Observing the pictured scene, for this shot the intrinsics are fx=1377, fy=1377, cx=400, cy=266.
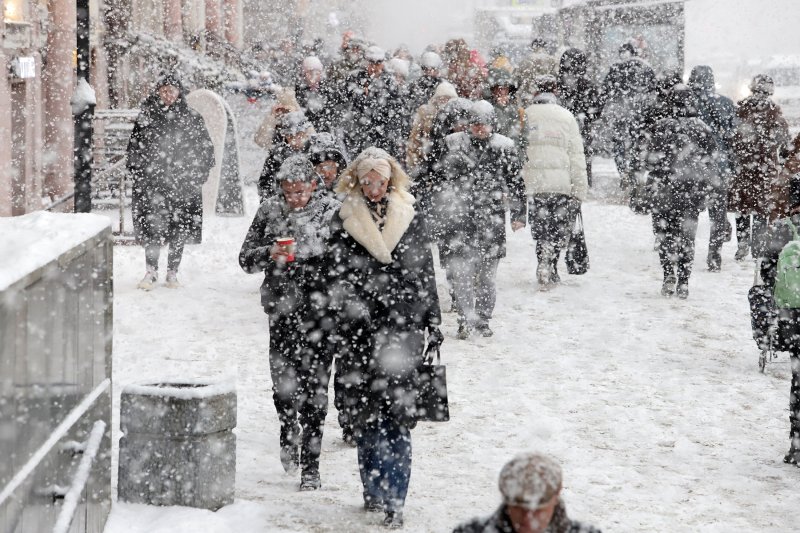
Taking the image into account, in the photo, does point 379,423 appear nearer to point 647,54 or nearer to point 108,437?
point 108,437

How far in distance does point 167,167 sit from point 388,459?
661 centimetres

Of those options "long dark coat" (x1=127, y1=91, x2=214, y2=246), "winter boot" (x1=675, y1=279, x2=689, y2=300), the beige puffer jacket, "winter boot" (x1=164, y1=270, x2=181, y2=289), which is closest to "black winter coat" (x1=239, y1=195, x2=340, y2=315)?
"long dark coat" (x1=127, y1=91, x2=214, y2=246)

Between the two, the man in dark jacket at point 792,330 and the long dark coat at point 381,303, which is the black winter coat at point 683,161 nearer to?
the man in dark jacket at point 792,330

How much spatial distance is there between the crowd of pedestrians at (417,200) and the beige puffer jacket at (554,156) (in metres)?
0.01

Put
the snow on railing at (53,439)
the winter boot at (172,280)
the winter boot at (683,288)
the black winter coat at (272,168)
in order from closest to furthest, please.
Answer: the snow on railing at (53,439) → the black winter coat at (272,168) → the winter boot at (172,280) → the winter boot at (683,288)

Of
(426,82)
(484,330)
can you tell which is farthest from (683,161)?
(426,82)

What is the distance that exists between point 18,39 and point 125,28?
8174mm

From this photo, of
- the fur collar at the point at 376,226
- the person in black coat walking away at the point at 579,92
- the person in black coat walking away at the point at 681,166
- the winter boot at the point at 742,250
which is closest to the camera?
the fur collar at the point at 376,226

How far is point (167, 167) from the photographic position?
1274cm

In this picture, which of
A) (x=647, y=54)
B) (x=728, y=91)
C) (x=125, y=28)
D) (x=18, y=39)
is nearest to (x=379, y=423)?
(x=18, y=39)

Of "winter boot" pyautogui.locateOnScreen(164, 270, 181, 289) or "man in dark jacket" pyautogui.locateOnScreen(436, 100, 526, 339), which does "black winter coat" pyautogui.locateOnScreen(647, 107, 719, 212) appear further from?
"winter boot" pyautogui.locateOnScreen(164, 270, 181, 289)

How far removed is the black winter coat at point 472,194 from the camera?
11.4 meters

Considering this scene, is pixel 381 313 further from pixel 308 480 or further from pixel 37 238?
pixel 37 238

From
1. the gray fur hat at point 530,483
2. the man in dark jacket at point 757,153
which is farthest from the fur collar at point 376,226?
the man in dark jacket at point 757,153
